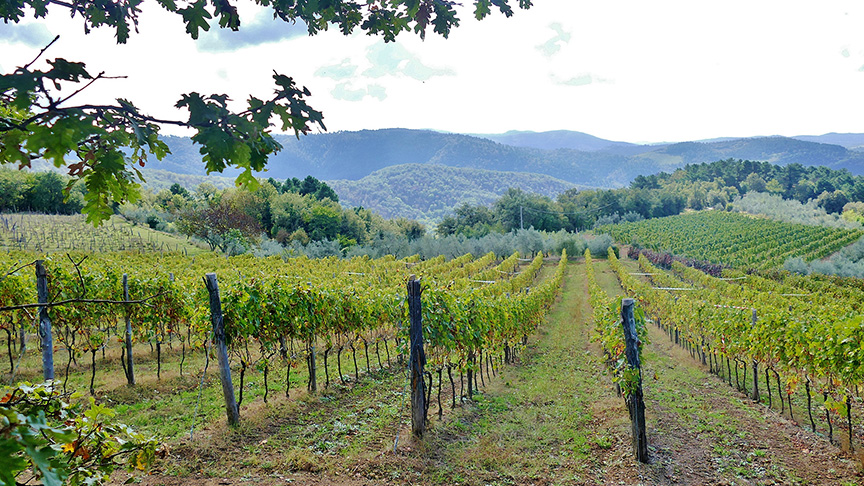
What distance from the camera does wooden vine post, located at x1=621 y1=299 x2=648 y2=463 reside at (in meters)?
5.41

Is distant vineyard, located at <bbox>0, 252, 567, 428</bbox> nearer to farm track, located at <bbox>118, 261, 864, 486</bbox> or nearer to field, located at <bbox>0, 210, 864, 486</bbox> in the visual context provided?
field, located at <bbox>0, 210, 864, 486</bbox>

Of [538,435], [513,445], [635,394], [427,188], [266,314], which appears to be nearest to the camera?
[635,394]

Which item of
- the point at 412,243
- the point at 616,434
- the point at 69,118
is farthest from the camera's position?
the point at 412,243

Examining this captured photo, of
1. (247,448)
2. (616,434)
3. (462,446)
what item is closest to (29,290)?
(247,448)

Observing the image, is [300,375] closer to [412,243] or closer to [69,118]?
[69,118]

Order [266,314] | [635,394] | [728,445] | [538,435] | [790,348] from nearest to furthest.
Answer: [635,394], [728,445], [538,435], [266,314], [790,348]

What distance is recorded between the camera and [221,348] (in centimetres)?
590

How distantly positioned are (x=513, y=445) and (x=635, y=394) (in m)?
1.66

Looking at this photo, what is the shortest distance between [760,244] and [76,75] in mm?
54435

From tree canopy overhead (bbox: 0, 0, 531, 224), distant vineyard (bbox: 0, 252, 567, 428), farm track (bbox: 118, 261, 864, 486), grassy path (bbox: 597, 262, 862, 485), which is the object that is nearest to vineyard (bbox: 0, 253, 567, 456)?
distant vineyard (bbox: 0, 252, 567, 428)

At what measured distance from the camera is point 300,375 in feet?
28.3

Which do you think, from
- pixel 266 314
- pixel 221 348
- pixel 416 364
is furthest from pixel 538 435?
pixel 221 348

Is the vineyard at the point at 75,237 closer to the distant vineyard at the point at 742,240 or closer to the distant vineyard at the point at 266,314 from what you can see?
the distant vineyard at the point at 266,314

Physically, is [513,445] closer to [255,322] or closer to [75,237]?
[255,322]
